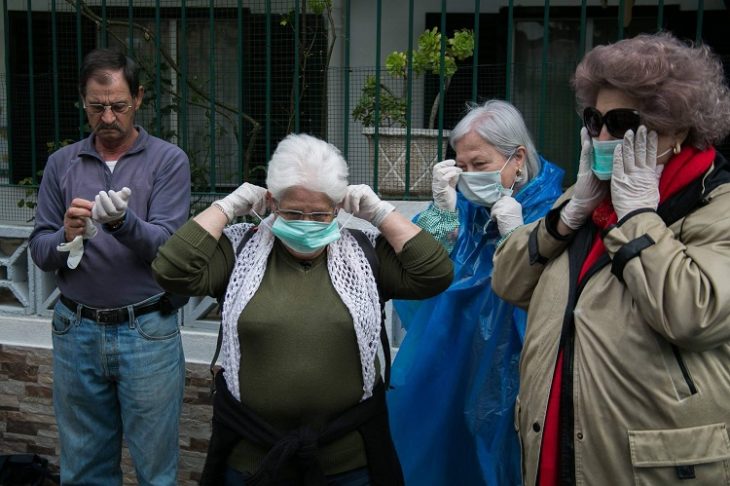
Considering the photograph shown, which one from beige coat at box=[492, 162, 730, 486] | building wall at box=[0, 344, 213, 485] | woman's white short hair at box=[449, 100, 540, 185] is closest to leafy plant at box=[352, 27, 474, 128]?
woman's white short hair at box=[449, 100, 540, 185]

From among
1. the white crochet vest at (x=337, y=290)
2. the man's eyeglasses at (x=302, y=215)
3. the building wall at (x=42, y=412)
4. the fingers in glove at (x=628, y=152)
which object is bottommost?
the building wall at (x=42, y=412)

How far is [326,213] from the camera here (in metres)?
2.42

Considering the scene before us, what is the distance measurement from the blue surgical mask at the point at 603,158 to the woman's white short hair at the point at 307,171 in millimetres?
704

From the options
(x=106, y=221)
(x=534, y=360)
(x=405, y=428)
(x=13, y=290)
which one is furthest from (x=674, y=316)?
(x=13, y=290)

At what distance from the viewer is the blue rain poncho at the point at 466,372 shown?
2.88 metres

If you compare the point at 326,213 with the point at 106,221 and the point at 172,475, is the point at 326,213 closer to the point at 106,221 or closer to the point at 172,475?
the point at 106,221

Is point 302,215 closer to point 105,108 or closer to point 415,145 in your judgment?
point 105,108

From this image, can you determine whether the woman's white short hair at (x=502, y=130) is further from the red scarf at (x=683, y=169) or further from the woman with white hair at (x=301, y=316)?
the red scarf at (x=683, y=169)

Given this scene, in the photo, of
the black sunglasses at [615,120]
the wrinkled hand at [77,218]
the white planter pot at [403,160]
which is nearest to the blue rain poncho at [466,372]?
the black sunglasses at [615,120]

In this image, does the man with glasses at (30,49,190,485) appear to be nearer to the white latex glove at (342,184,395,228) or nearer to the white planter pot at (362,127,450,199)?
the white latex glove at (342,184,395,228)

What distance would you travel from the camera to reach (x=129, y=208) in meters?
3.03

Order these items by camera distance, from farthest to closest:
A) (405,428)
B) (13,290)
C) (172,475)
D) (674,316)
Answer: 1. (13,290)
2. (172,475)
3. (405,428)
4. (674,316)

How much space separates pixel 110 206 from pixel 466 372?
1308mm

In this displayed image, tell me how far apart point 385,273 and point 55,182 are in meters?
1.39
